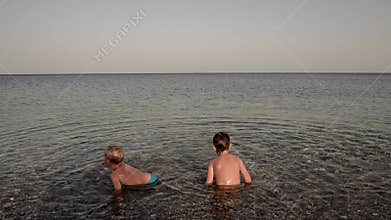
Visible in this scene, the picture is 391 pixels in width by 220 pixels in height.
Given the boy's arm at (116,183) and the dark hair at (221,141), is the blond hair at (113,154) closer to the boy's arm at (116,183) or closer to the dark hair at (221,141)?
the boy's arm at (116,183)

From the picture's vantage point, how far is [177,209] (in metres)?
7.55

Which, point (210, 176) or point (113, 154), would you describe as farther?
point (210, 176)

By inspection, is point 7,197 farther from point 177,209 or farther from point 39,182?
point 177,209

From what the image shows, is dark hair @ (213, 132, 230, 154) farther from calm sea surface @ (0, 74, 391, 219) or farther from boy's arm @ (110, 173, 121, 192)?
boy's arm @ (110, 173, 121, 192)

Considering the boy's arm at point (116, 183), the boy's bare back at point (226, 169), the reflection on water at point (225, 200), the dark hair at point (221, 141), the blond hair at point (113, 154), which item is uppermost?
the dark hair at point (221, 141)

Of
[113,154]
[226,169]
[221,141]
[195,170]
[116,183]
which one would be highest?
[221,141]

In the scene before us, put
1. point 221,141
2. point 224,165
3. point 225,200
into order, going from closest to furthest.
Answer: point 225,200, point 221,141, point 224,165

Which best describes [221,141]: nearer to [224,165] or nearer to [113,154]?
[224,165]

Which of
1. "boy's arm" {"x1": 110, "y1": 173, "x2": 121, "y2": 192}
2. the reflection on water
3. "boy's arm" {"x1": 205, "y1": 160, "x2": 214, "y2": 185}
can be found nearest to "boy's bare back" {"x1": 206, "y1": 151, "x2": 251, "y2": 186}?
"boy's arm" {"x1": 205, "y1": 160, "x2": 214, "y2": 185}

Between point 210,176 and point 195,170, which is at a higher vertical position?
point 210,176

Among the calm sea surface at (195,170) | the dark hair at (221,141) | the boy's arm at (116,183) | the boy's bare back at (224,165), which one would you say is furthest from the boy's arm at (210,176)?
the boy's arm at (116,183)

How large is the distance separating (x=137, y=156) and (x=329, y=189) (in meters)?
7.25

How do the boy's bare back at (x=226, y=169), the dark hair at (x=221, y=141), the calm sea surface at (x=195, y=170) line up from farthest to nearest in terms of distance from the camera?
the boy's bare back at (x=226, y=169) < the dark hair at (x=221, y=141) < the calm sea surface at (x=195, y=170)

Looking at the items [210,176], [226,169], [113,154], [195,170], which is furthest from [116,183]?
[226,169]
